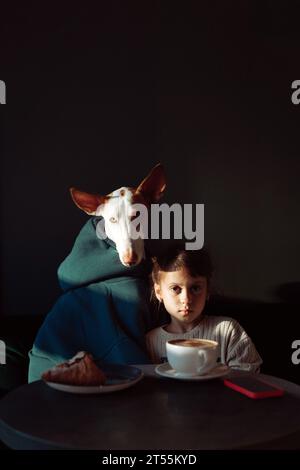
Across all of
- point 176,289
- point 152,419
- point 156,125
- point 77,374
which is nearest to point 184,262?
point 176,289

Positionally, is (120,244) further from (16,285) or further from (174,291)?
(16,285)

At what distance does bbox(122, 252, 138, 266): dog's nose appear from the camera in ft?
4.98

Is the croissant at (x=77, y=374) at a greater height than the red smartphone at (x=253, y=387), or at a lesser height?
greater

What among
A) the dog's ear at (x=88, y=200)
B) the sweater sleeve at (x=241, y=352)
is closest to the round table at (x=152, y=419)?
the sweater sleeve at (x=241, y=352)

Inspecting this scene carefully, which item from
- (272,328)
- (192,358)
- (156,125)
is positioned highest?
(156,125)

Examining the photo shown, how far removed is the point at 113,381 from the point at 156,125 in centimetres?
135

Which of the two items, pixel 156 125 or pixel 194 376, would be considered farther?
pixel 156 125

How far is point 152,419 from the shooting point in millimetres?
868

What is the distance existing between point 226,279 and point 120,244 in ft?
2.63

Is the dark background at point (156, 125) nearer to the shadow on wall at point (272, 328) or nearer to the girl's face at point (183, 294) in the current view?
the shadow on wall at point (272, 328)

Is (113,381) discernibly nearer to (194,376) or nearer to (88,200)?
(194,376)

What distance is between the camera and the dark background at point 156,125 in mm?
2133

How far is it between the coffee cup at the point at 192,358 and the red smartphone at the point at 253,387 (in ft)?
0.16
